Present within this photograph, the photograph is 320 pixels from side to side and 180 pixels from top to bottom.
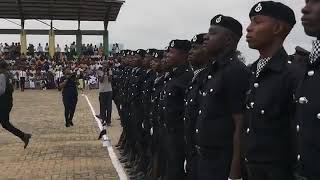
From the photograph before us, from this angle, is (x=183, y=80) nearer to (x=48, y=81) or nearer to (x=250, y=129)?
(x=250, y=129)

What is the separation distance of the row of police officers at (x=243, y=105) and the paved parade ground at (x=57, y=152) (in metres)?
2.93

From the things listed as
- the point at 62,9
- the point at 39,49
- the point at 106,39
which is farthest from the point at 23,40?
the point at 106,39

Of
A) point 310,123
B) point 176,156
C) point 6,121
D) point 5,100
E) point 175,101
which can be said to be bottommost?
point 6,121

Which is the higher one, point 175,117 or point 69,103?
point 175,117

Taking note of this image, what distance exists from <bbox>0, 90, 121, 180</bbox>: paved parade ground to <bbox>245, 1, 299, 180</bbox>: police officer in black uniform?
5.08 metres

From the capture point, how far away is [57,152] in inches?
430

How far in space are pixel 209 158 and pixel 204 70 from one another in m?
0.81

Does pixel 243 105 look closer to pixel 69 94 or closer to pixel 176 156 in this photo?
pixel 176 156

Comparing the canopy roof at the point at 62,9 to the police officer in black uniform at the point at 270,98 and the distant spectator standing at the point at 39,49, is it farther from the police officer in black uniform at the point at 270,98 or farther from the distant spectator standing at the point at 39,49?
the police officer in black uniform at the point at 270,98

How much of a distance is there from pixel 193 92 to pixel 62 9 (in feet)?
120

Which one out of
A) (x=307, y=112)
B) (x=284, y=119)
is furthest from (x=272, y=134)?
(x=307, y=112)

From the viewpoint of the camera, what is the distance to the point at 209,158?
4.28 metres

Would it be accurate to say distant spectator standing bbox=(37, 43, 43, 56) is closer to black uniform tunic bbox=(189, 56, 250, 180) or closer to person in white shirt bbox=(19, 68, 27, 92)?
person in white shirt bbox=(19, 68, 27, 92)

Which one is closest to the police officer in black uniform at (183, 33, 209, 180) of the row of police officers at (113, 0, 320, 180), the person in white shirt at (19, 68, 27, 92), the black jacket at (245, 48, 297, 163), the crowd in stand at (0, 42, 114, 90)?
the row of police officers at (113, 0, 320, 180)
